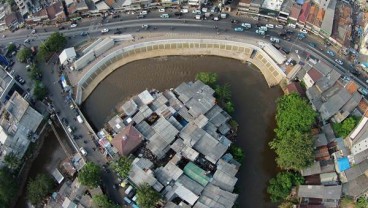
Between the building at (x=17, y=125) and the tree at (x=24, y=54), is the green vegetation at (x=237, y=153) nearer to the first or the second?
the building at (x=17, y=125)

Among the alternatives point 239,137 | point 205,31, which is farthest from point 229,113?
point 205,31

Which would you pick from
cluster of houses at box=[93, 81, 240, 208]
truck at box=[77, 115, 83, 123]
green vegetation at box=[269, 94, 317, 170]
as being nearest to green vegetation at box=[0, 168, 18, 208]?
truck at box=[77, 115, 83, 123]

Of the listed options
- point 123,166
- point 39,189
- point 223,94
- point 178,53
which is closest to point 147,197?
point 123,166

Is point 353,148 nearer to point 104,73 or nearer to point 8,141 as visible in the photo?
point 104,73

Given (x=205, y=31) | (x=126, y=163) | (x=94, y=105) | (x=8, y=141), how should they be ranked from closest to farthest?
(x=126, y=163), (x=8, y=141), (x=94, y=105), (x=205, y=31)

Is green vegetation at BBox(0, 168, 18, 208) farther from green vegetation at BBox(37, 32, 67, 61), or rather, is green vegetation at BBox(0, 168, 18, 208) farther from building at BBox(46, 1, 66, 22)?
building at BBox(46, 1, 66, 22)

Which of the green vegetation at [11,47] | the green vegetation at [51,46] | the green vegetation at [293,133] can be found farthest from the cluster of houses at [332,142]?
the green vegetation at [11,47]
